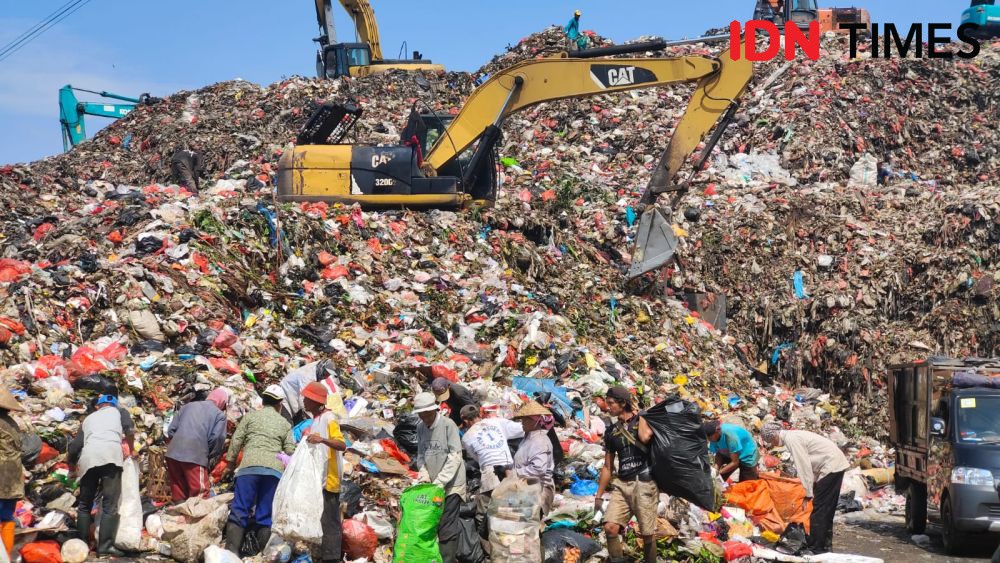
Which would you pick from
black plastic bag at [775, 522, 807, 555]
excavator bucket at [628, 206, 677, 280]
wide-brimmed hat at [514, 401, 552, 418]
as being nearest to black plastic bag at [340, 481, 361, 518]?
wide-brimmed hat at [514, 401, 552, 418]

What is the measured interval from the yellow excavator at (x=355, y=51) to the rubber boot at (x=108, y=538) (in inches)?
842

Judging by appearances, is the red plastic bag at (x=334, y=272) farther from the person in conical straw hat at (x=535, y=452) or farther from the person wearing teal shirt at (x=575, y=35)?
the person wearing teal shirt at (x=575, y=35)

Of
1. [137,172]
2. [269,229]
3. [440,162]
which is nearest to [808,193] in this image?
[440,162]

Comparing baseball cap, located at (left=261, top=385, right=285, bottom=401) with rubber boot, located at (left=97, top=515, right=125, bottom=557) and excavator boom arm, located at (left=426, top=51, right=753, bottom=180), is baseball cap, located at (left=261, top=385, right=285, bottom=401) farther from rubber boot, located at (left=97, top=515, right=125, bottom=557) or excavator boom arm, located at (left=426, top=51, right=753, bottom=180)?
excavator boom arm, located at (left=426, top=51, right=753, bottom=180)

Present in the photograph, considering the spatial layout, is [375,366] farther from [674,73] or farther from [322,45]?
[322,45]

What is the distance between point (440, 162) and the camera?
51.4 feet

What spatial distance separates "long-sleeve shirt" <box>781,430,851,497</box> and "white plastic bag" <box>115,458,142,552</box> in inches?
190

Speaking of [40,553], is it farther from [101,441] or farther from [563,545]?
[563,545]

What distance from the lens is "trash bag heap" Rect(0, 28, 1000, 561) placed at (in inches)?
376

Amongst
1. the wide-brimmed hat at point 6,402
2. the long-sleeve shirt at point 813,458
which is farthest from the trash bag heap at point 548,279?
the wide-brimmed hat at point 6,402

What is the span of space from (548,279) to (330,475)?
8.41 meters

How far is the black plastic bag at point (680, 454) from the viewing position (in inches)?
282

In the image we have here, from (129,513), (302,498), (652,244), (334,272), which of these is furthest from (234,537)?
(652,244)

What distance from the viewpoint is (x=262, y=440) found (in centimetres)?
716
